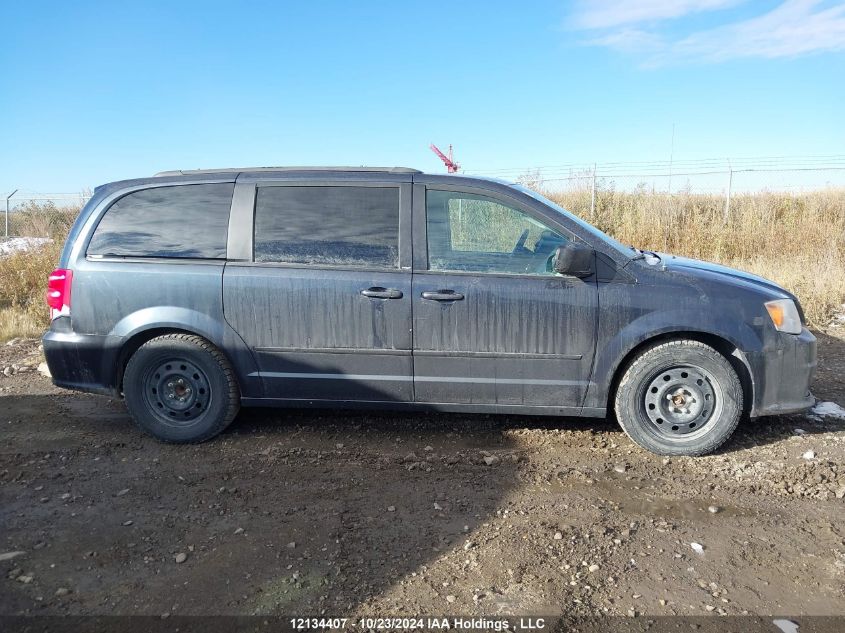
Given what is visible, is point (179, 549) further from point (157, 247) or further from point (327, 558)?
point (157, 247)

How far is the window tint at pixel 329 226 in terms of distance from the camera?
4.16m

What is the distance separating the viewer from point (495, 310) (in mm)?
4027

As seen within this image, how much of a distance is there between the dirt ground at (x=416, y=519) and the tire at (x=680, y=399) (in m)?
0.16

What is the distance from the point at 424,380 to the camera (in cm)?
415

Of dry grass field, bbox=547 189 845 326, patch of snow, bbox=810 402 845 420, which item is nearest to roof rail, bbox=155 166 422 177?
patch of snow, bbox=810 402 845 420

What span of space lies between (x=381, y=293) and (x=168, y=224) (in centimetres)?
163

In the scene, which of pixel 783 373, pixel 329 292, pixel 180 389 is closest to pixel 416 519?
pixel 329 292

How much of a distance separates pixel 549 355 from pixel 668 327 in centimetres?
77

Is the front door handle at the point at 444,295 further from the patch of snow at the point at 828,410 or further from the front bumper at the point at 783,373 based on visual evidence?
the patch of snow at the point at 828,410

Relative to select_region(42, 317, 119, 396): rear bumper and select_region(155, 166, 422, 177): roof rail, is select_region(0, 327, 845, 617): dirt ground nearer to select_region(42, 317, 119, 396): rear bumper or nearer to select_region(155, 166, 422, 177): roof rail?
select_region(42, 317, 119, 396): rear bumper

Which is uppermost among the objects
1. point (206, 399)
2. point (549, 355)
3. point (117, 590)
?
point (549, 355)

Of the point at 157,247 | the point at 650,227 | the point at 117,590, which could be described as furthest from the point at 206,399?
the point at 650,227

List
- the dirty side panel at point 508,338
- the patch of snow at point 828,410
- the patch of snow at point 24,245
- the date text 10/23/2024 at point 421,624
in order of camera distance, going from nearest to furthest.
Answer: the date text 10/23/2024 at point 421,624 < the dirty side panel at point 508,338 < the patch of snow at point 828,410 < the patch of snow at point 24,245

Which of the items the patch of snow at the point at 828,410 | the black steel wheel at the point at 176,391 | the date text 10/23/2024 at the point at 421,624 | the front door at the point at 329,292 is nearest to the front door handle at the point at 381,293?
the front door at the point at 329,292
